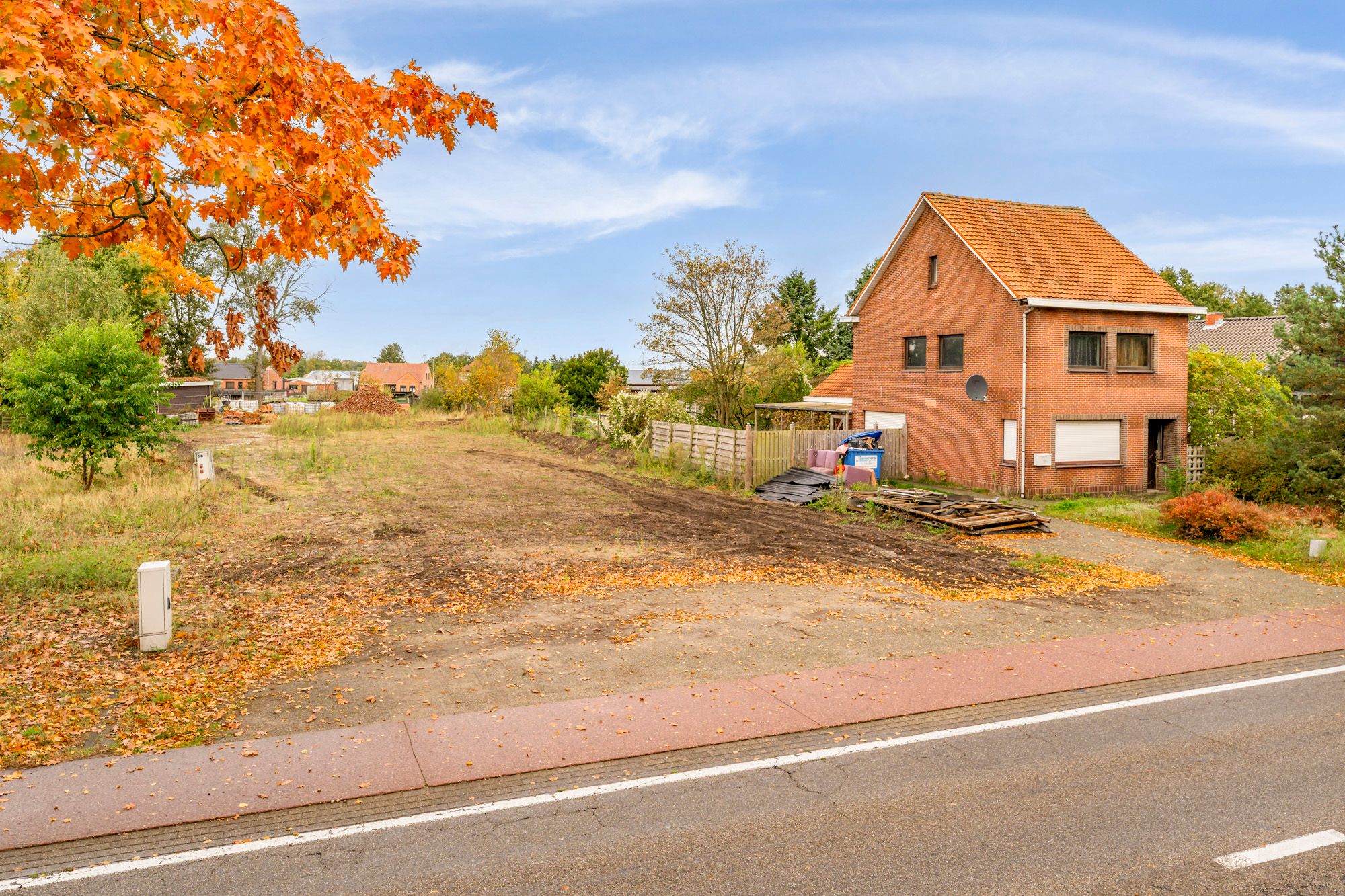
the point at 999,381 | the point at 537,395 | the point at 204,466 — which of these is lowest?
the point at 204,466

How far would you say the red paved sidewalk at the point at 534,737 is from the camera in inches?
218

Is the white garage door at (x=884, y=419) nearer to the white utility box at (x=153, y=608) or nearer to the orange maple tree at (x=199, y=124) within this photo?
the orange maple tree at (x=199, y=124)

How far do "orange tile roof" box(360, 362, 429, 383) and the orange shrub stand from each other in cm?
11655

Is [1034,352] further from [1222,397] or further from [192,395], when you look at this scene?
[192,395]

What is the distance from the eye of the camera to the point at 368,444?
36250 millimetres

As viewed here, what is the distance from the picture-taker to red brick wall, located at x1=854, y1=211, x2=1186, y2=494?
2314cm

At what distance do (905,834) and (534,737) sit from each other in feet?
9.42

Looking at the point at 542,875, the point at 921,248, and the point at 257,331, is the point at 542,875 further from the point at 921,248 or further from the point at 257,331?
the point at 921,248

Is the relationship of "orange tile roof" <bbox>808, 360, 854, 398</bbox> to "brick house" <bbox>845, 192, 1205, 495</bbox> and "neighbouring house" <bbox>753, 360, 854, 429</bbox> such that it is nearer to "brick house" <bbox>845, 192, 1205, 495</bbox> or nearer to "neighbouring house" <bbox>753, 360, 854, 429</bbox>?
"neighbouring house" <bbox>753, 360, 854, 429</bbox>

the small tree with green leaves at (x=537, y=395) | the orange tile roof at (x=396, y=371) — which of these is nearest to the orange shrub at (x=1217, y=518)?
the small tree with green leaves at (x=537, y=395)

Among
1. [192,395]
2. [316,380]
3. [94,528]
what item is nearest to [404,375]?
[316,380]

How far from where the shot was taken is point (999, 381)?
2362 centimetres

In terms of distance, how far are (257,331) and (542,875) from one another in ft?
21.0

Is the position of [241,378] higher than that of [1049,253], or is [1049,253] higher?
[241,378]
